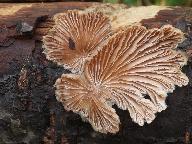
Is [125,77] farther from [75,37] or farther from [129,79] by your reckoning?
[75,37]

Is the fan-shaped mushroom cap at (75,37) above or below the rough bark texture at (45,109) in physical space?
above

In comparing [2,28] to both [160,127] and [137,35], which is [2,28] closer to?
[137,35]

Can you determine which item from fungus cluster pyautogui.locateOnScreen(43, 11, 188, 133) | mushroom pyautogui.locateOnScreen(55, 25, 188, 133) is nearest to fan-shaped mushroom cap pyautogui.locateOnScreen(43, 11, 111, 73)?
fungus cluster pyautogui.locateOnScreen(43, 11, 188, 133)

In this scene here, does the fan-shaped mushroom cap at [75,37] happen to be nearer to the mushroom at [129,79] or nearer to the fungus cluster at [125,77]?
the fungus cluster at [125,77]

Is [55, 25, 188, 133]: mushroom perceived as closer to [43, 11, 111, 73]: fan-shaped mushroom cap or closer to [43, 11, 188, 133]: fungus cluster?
[43, 11, 188, 133]: fungus cluster

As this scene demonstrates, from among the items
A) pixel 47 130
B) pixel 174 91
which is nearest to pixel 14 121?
pixel 47 130

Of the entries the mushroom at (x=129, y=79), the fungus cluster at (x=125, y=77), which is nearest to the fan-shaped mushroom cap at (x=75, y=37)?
the fungus cluster at (x=125, y=77)

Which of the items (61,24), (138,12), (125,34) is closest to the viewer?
(125,34)
